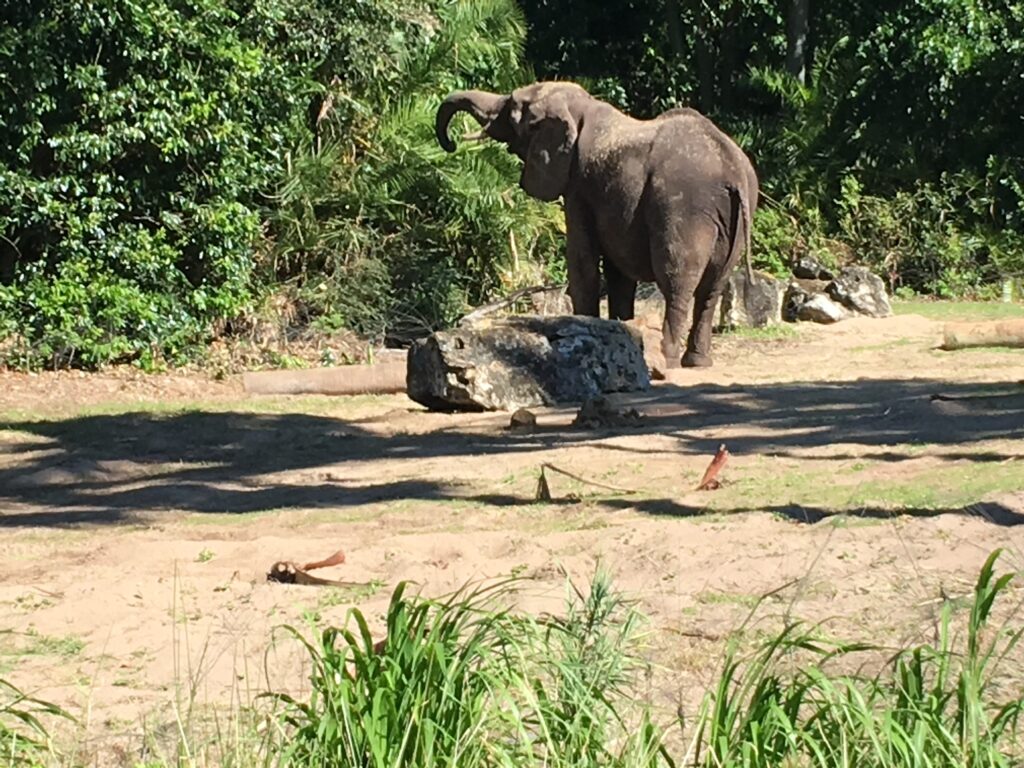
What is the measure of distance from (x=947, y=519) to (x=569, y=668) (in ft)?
8.98

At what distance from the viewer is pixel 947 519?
6.86 meters

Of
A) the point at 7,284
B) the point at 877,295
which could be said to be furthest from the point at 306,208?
the point at 877,295

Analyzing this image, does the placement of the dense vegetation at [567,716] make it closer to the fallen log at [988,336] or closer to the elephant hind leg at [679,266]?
the elephant hind leg at [679,266]

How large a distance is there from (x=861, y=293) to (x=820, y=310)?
616 mm

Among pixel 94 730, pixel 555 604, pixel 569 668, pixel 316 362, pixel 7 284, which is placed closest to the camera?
pixel 569 668

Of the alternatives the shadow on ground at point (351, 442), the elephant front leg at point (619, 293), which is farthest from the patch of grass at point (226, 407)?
the elephant front leg at point (619, 293)

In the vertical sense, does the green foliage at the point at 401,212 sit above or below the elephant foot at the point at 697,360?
above

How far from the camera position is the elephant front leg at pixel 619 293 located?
15.8m

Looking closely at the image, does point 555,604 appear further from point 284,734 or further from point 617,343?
point 617,343

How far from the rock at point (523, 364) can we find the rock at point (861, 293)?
6.90 meters

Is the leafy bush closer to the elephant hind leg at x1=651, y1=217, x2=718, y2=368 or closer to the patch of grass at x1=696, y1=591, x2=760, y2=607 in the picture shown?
the elephant hind leg at x1=651, y1=217, x2=718, y2=368

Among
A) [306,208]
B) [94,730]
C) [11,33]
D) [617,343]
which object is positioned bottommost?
[94,730]

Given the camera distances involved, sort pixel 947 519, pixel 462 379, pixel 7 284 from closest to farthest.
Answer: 1. pixel 947 519
2. pixel 462 379
3. pixel 7 284

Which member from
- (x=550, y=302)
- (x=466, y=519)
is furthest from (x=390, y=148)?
(x=466, y=519)
